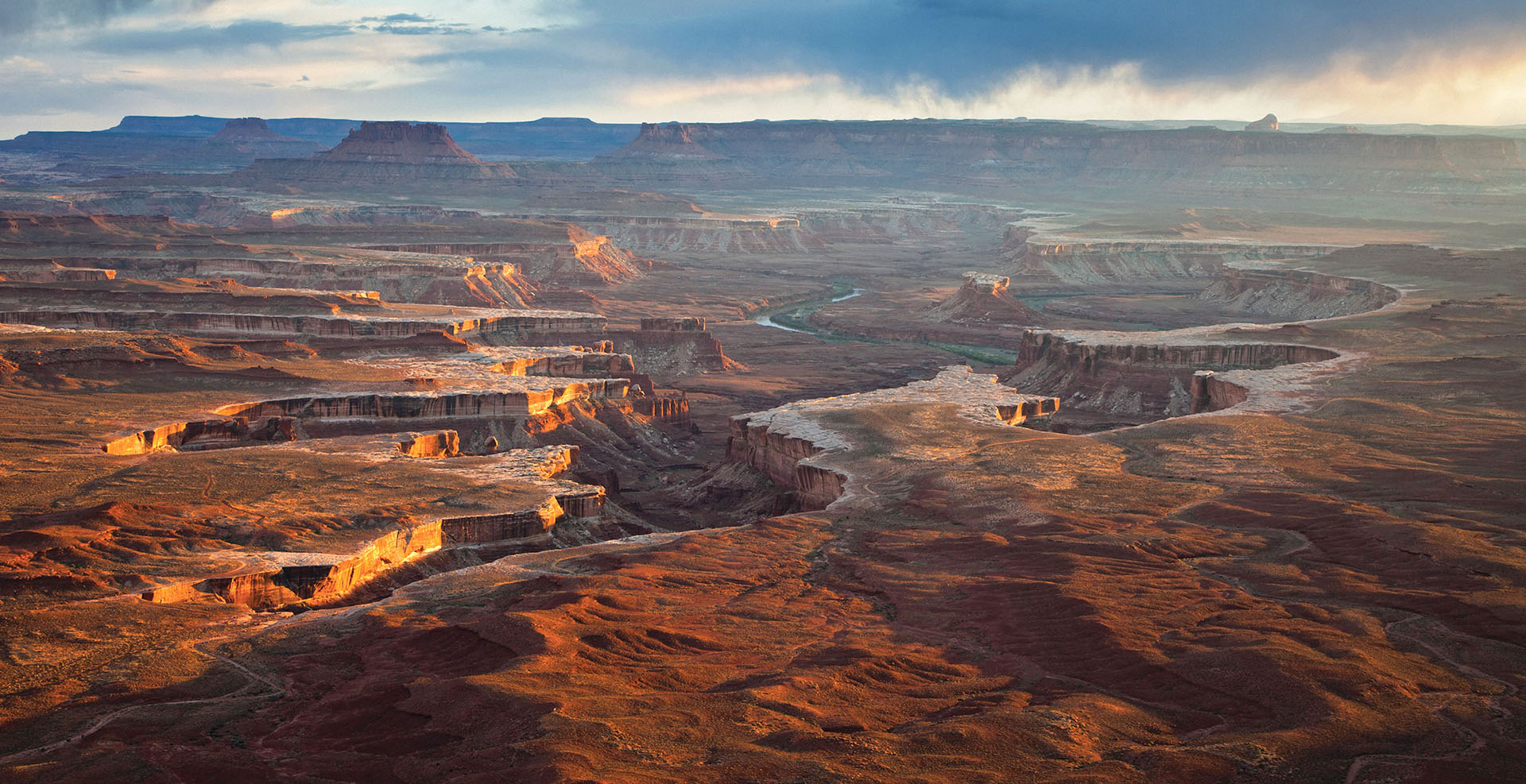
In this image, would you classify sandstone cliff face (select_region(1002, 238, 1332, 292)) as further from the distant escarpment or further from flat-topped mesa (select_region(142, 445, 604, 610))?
flat-topped mesa (select_region(142, 445, 604, 610))

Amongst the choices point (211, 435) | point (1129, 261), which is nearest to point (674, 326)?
point (211, 435)

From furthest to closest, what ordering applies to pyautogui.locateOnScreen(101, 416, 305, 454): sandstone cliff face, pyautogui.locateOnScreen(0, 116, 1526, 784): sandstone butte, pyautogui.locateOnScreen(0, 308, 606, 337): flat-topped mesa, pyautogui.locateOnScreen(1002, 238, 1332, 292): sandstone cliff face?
1. pyautogui.locateOnScreen(1002, 238, 1332, 292): sandstone cliff face
2. pyautogui.locateOnScreen(0, 308, 606, 337): flat-topped mesa
3. pyautogui.locateOnScreen(101, 416, 305, 454): sandstone cliff face
4. pyautogui.locateOnScreen(0, 116, 1526, 784): sandstone butte

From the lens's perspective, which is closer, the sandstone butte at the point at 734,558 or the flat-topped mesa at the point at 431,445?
the sandstone butte at the point at 734,558

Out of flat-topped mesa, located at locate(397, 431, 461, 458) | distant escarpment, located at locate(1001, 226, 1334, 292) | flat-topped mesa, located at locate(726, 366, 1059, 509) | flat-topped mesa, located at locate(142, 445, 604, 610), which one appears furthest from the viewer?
distant escarpment, located at locate(1001, 226, 1334, 292)

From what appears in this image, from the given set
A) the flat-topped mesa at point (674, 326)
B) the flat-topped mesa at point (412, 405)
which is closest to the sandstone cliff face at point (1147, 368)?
the flat-topped mesa at point (674, 326)

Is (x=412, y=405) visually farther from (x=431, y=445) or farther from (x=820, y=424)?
(x=820, y=424)

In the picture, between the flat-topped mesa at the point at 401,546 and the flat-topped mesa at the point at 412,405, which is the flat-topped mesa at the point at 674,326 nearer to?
the flat-topped mesa at the point at 412,405

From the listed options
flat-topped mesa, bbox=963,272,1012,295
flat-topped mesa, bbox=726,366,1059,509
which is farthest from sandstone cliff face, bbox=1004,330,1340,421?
flat-topped mesa, bbox=963,272,1012,295
